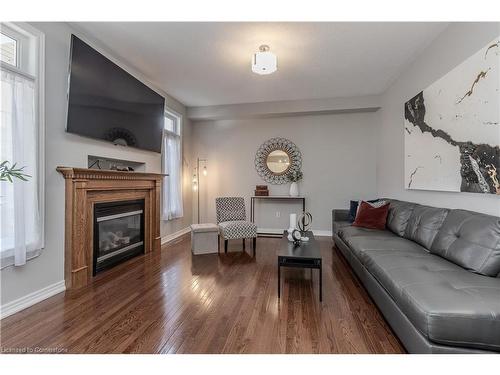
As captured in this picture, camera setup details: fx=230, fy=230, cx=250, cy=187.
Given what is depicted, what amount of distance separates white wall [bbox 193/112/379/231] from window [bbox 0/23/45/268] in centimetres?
354

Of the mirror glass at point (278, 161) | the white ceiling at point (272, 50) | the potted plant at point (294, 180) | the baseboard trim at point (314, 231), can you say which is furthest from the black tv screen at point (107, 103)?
the baseboard trim at point (314, 231)

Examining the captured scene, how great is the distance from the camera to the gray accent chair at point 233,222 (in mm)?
3850

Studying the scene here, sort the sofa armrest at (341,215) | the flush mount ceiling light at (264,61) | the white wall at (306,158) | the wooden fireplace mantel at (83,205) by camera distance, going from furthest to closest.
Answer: the white wall at (306,158) < the sofa armrest at (341,215) < the flush mount ceiling light at (264,61) < the wooden fireplace mantel at (83,205)

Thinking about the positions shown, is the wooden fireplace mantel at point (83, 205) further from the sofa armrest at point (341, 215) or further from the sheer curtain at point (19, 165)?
the sofa armrest at point (341, 215)

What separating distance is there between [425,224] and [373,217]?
884 millimetres

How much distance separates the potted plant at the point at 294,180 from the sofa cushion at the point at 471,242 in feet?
9.49

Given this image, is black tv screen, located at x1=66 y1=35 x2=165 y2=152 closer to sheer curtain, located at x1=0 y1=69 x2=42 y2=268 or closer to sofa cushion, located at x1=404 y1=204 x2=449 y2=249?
sheer curtain, located at x1=0 y1=69 x2=42 y2=268

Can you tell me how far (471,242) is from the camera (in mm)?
1811

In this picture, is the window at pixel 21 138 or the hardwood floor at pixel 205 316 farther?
the window at pixel 21 138

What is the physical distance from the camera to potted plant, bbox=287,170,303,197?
495 centimetres

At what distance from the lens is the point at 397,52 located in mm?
2975

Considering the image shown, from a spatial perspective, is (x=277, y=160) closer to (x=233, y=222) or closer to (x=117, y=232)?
(x=233, y=222)
